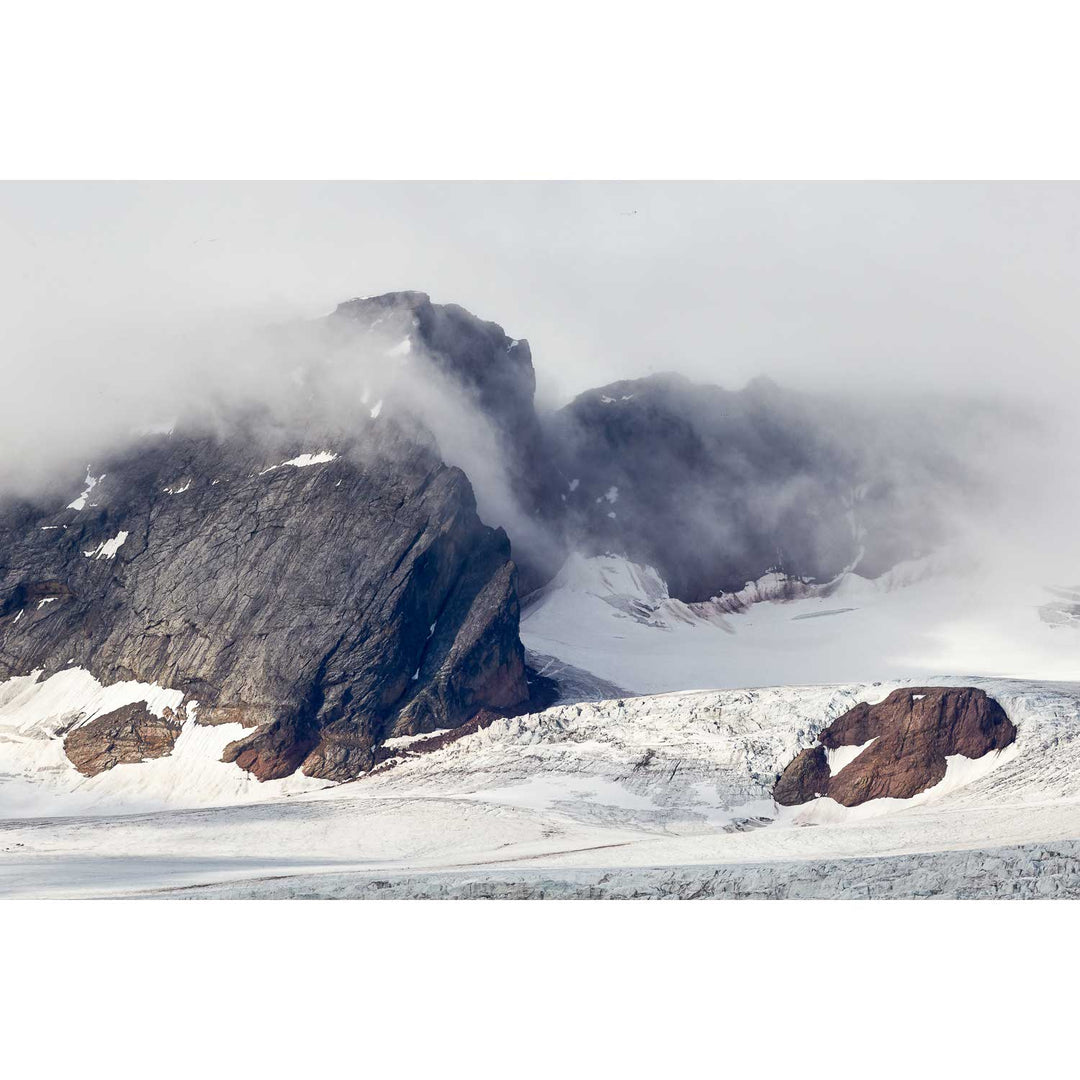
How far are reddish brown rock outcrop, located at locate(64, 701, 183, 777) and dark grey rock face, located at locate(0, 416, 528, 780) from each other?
9.93 feet

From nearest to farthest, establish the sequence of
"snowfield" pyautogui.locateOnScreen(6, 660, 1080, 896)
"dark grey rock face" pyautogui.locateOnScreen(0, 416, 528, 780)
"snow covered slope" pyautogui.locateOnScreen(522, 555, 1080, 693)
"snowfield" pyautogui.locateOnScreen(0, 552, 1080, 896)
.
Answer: "snowfield" pyautogui.locateOnScreen(0, 552, 1080, 896) → "snowfield" pyautogui.locateOnScreen(6, 660, 1080, 896) → "dark grey rock face" pyautogui.locateOnScreen(0, 416, 528, 780) → "snow covered slope" pyautogui.locateOnScreen(522, 555, 1080, 693)

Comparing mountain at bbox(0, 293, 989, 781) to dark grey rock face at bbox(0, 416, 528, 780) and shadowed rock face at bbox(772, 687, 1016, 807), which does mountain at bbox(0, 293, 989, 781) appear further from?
shadowed rock face at bbox(772, 687, 1016, 807)

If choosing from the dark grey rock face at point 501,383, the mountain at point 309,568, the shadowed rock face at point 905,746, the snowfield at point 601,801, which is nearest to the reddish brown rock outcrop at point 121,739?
the mountain at point 309,568

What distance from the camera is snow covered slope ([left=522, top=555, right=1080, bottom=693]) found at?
390ft

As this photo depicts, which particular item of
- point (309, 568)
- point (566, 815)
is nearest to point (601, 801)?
point (566, 815)

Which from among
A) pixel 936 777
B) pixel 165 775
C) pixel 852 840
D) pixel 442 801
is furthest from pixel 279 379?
pixel 852 840

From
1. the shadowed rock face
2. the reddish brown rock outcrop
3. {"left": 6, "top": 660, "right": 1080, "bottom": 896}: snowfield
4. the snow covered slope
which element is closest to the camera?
{"left": 6, "top": 660, "right": 1080, "bottom": 896}: snowfield

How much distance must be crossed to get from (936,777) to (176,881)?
42.8m

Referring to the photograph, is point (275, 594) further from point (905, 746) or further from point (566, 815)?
point (905, 746)

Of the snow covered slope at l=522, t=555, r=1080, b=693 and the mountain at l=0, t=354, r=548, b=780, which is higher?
the mountain at l=0, t=354, r=548, b=780

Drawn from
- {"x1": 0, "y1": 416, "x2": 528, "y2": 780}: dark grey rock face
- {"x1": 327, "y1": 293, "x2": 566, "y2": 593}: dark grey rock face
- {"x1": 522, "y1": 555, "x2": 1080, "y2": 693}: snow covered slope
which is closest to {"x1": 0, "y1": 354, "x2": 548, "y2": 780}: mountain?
{"x1": 0, "y1": 416, "x2": 528, "y2": 780}: dark grey rock face

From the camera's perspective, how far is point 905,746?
7719 cm

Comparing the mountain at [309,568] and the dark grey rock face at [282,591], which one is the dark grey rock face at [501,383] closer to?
the mountain at [309,568]

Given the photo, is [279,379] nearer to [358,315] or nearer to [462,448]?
[358,315]
